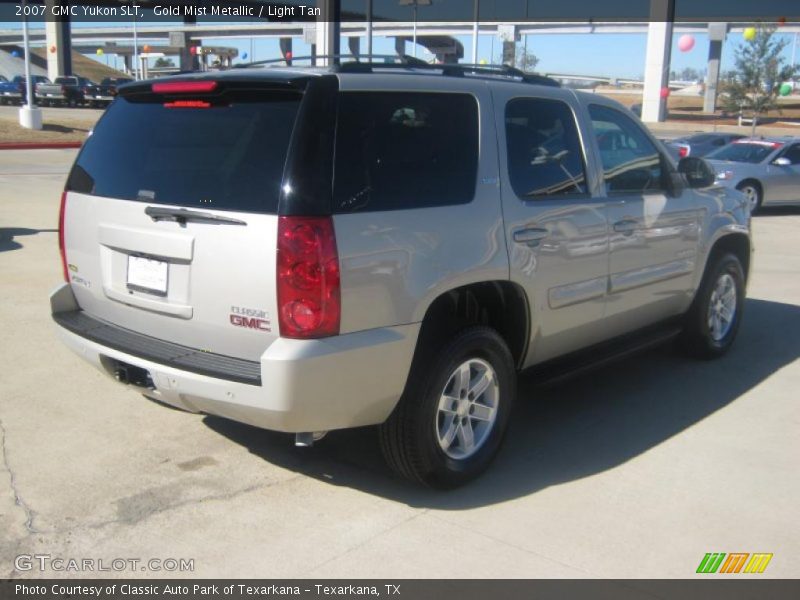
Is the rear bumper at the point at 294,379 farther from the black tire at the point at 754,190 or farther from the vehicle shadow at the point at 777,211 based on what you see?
the vehicle shadow at the point at 777,211

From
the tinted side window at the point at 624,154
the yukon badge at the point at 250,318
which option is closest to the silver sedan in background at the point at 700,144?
the tinted side window at the point at 624,154

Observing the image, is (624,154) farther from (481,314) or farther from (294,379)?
(294,379)

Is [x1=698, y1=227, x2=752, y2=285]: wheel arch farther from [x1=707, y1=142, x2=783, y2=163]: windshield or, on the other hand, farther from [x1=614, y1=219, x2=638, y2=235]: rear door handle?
[x1=707, y1=142, x2=783, y2=163]: windshield

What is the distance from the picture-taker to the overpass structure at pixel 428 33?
38.8 meters

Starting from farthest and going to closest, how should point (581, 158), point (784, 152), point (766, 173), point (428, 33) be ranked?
Result: 1. point (428, 33)
2. point (784, 152)
3. point (766, 173)
4. point (581, 158)

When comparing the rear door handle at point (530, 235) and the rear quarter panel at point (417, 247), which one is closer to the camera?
the rear quarter panel at point (417, 247)

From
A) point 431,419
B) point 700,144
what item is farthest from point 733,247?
point 700,144

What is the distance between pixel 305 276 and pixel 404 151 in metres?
0.89

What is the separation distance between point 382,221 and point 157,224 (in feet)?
3.46

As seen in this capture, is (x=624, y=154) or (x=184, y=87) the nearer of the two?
(x=184, y=87)

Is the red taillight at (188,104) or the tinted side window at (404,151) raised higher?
the red taillight at (188,104)

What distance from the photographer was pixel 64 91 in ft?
169

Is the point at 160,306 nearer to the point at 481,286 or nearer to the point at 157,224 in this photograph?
the point at 157,224

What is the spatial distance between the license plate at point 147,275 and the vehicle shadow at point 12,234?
260 inches
